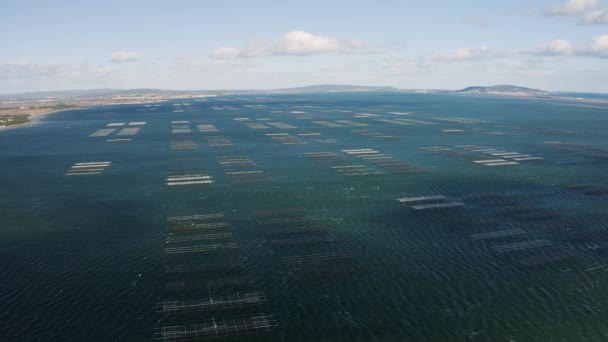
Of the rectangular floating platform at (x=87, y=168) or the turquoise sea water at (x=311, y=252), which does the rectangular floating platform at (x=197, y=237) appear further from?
the rectangular floating platform at (x=87, y=168)

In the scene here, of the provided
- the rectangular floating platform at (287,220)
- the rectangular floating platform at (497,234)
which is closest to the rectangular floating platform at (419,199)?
the rectangular floating platform at (497,234)

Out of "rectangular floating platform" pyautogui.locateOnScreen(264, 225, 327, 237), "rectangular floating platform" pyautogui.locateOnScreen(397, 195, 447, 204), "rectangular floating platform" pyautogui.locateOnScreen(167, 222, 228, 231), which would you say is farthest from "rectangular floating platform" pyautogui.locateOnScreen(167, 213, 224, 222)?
"rectangular floating platform" pyautogui.locateOnScreen(397, 195, 447, 204)

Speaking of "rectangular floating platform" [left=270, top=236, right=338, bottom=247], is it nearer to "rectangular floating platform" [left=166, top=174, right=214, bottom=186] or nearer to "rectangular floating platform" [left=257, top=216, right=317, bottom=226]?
"rectangular floating platform" [left=257, top=216, right=317, bottom=226]

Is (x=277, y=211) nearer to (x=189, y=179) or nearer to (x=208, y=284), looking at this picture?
(x=208, y=284)

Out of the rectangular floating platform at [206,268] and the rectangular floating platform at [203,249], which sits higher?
the rectangular floating platform at [203,249]

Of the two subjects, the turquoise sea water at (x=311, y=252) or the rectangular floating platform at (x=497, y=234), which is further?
the rectangular floating platform at (x=497, y=234)

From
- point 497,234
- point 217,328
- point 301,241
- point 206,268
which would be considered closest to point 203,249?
point 206,268
